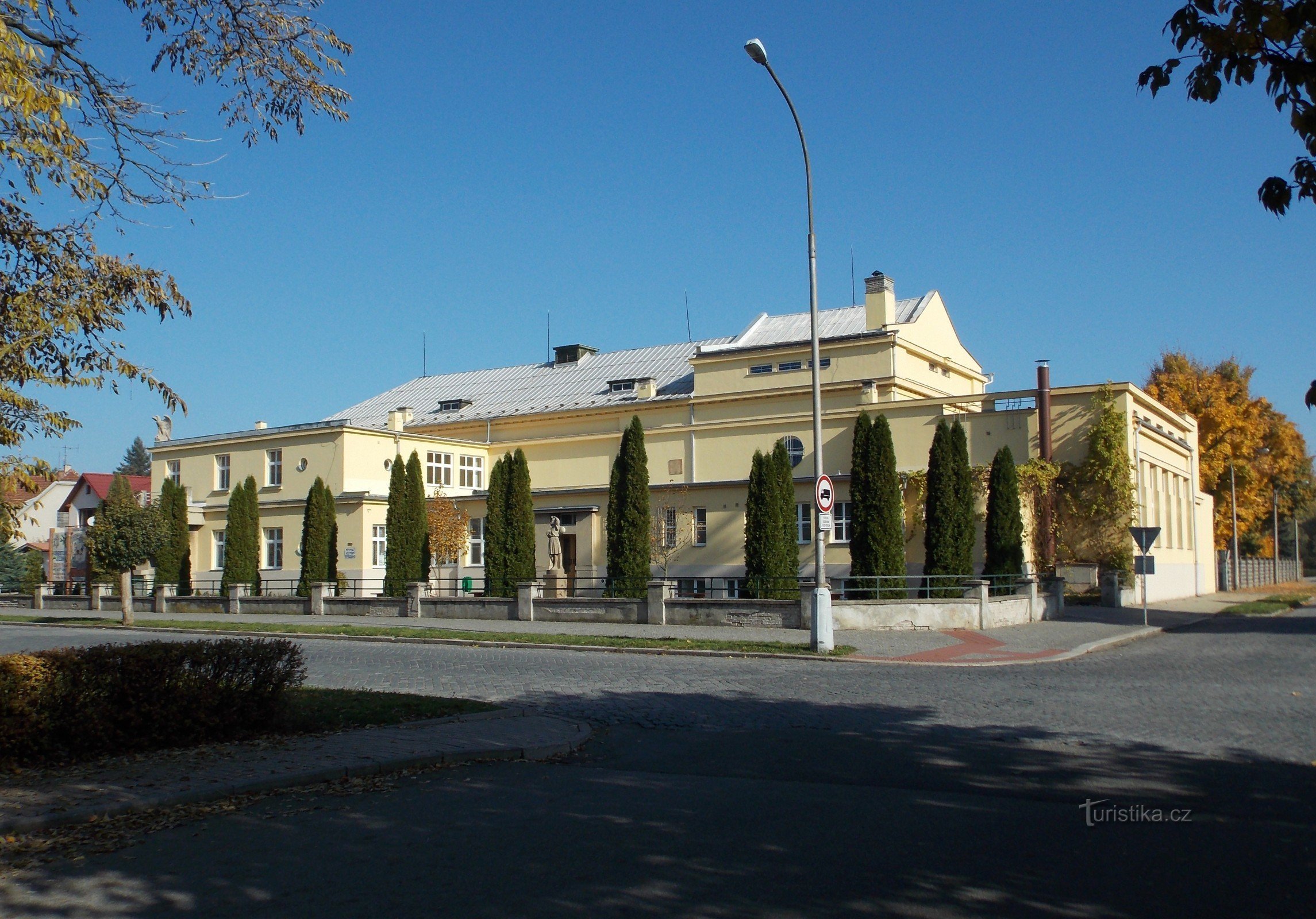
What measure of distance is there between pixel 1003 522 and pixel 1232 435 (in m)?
35.1

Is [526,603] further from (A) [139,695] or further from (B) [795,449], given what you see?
(A) [139,695]

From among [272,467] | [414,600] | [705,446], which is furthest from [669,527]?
[272,467]

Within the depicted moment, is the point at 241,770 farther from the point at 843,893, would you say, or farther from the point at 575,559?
the point at 575,559

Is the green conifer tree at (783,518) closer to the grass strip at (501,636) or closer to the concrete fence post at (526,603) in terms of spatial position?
the concrete fence post at (526,603)

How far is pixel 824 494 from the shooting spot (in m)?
20.0

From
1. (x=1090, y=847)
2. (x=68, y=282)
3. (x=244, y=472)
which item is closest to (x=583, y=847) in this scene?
(x=1090, y=847)

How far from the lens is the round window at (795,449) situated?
44.6 meters

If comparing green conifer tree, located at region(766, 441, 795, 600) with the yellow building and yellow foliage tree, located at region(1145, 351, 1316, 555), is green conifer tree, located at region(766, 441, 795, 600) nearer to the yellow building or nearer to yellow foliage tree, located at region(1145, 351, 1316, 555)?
the yellow building

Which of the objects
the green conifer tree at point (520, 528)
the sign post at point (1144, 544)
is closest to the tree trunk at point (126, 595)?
the green conifer tree at point (520, 528)

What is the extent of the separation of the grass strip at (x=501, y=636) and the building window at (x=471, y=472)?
19465 millimetres

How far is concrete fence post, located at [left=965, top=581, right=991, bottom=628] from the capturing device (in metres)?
26.6

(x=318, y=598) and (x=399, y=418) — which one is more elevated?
(x=399, y=418)

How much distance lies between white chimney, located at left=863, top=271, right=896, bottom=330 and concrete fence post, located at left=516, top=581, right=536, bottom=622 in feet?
73.5

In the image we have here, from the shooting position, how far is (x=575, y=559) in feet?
151
